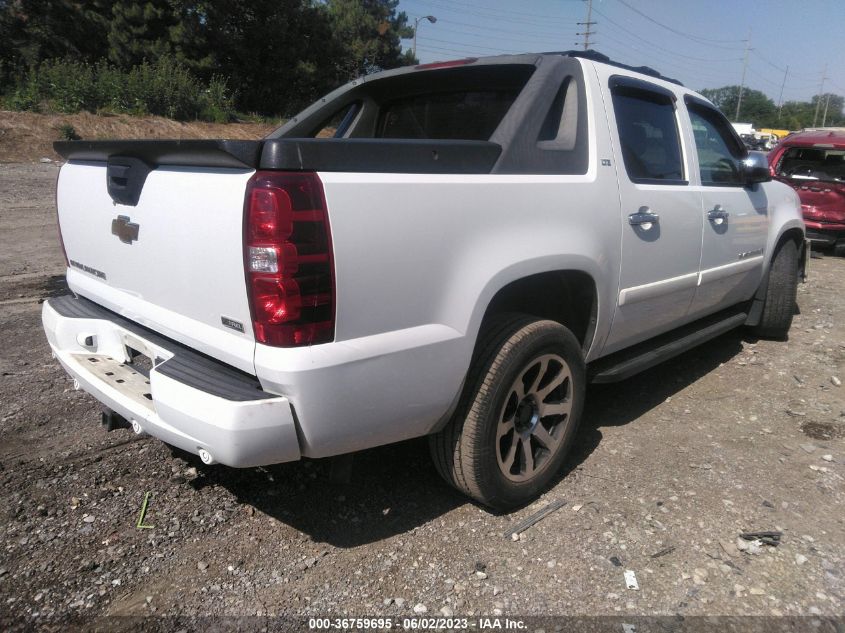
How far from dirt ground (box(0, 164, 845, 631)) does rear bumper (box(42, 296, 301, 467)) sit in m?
0.56

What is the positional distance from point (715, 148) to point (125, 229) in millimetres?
3579

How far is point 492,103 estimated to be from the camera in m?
3.29

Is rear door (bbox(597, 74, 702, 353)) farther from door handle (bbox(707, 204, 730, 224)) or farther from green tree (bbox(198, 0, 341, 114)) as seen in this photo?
green tree (bbox(198, 0, 341, 114))

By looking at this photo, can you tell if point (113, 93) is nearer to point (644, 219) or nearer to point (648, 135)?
point (648, 135)

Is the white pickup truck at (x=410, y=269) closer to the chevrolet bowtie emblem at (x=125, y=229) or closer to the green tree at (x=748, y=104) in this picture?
the chevrolet bowtie emblem at (x=125, y=229)

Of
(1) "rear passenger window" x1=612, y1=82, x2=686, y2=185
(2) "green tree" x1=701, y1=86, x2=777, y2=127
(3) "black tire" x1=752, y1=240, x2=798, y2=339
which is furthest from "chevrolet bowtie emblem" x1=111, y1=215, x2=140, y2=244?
(2) "green tree" x1=701, y1=86, x2=777, y2=127

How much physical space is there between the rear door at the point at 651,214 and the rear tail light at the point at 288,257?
166 cm

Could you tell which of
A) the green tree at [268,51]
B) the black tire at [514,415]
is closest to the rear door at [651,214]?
the black tire at [514,415]

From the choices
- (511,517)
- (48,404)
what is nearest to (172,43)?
(48,404)

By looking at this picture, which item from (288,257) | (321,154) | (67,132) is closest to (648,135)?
(321,154)

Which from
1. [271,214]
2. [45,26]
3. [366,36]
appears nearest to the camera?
[271,214]

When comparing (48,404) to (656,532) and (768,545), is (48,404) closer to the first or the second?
(656,532)

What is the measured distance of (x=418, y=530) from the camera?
8.71ft

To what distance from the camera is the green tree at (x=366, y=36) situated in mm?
41269
